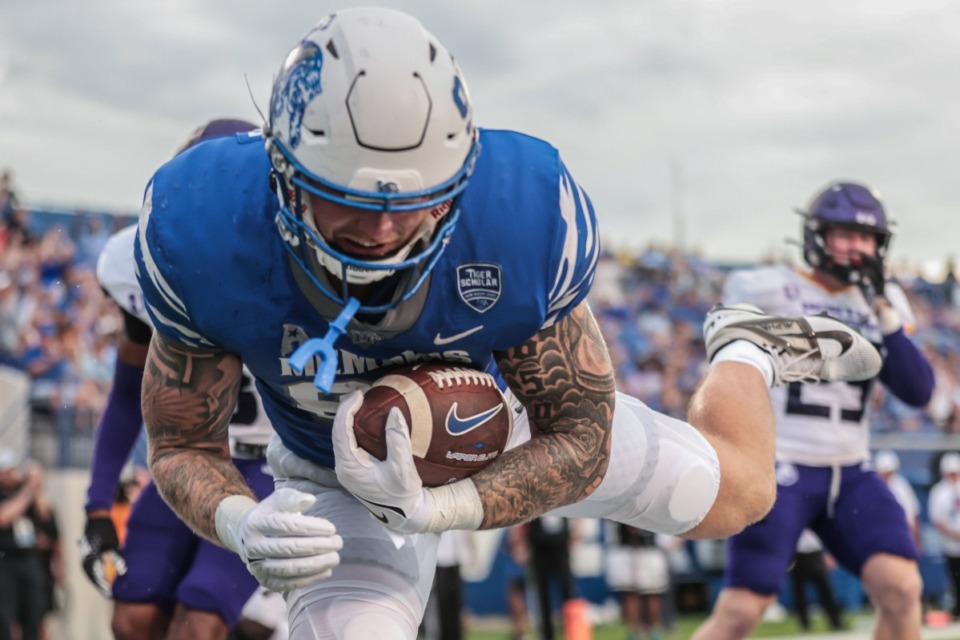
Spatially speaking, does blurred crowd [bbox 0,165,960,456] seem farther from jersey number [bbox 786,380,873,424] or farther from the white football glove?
the white football glove

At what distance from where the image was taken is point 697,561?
12898 mm

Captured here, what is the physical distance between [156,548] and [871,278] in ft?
10.7

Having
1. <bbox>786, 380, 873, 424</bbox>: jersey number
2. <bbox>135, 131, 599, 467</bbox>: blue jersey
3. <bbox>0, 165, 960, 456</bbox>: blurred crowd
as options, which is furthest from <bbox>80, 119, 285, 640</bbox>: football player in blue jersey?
<bbox>786, 380, 873, 424</bbox>: jersey number

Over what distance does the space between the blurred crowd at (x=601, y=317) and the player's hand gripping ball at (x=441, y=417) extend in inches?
101

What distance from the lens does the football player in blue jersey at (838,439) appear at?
5023 mm

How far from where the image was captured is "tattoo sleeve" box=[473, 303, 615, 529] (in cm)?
267

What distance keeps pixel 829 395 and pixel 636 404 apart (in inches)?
92.8

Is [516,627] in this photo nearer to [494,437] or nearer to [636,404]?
[636,404]

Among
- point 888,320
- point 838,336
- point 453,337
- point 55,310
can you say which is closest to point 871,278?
point 888,320

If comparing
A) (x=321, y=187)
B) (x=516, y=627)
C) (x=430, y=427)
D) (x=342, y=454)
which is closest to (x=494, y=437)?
(x=430, y=427)

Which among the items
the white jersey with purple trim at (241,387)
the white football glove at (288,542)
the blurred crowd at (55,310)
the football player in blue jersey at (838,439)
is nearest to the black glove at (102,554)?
the white jersey with purple trim at (241,387)

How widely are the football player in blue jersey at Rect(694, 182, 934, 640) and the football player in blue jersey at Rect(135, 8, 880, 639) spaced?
8.27 feet

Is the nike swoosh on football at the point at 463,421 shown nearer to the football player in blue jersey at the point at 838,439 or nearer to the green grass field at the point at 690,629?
the football player in blue jersey at the point at 838,439

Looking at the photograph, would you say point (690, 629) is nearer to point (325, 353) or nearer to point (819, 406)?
point (819, 406)
